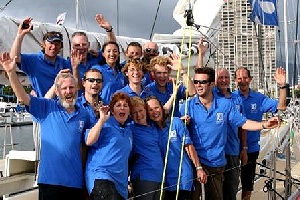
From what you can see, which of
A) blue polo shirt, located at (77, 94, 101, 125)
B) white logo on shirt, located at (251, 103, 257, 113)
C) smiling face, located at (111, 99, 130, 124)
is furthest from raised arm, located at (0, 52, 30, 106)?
white logo on shirt, located at (251, 103, 257, 113)

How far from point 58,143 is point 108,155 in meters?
0.37

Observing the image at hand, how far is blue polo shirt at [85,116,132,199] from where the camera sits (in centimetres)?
353

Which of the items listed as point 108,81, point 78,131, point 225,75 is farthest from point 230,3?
point 78,131

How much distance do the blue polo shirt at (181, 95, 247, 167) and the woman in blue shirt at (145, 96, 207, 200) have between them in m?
0.28

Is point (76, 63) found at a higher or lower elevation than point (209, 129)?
higher

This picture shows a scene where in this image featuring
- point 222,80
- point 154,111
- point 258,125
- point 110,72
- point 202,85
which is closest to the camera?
point 154,111

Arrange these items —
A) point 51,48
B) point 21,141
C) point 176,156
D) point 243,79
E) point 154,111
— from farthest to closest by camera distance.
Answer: point 21,141 → point 243,79 → point 51,48 → point 176,156 → point 154,111

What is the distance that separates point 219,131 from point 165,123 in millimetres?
669

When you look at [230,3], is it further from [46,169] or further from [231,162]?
[46,169]

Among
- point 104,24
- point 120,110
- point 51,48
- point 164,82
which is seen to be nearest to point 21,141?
point 104,24

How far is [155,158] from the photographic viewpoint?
394 centimetres

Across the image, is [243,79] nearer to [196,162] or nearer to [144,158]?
[196,162]

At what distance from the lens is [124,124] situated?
150 inches

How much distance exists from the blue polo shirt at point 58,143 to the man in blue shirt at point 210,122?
1394 millimetres
